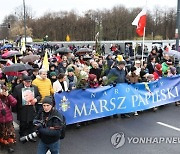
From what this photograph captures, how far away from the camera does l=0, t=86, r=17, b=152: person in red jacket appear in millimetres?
6336

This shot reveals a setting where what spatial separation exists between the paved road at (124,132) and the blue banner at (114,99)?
0.94 ft

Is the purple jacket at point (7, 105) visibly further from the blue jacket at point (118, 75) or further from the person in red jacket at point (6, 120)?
the blue jacket at point (118, 75)

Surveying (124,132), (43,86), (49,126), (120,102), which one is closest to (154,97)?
(120,102)

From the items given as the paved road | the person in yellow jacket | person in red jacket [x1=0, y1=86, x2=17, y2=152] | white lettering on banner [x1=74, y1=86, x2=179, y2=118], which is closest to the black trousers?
the paved road

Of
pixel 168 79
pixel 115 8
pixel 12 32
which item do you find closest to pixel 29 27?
pixel 12 32

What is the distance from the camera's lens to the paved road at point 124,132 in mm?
6453

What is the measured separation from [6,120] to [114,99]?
331 centimetres

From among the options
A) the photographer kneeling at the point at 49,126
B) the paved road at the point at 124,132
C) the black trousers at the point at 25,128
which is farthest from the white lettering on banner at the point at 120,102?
the photographer kneeling at the point at 49,126

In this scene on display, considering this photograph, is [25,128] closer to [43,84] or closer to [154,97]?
[43,84]

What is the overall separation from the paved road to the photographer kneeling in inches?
63.4

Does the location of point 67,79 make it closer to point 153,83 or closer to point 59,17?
point 153,83

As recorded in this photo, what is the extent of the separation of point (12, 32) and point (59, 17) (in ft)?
40.9

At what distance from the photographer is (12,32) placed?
7762 cm

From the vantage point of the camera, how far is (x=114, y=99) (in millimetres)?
8648
